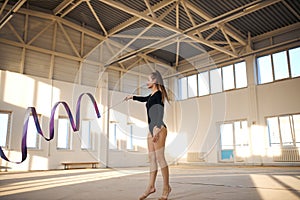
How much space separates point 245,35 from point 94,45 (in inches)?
301

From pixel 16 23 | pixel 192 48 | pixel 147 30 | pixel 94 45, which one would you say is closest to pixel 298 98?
pixel 192 48

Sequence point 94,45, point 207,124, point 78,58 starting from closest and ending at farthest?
point 78,58 < point 94,45 < point 207,124

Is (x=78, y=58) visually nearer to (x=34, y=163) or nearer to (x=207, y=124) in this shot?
(x=34, y=163)

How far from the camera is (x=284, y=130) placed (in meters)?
12.1

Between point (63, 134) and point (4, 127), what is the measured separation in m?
2.48

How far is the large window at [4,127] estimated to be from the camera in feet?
32.2

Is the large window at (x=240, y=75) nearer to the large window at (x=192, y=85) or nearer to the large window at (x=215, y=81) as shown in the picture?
the large window at (x=215, y=81)

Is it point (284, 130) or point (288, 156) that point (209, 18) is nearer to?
point (284, 130)

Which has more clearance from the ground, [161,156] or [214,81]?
[214,81]

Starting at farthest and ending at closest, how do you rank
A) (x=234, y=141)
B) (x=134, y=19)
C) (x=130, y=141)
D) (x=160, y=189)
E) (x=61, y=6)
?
(x=130, y=141)
(x=234, y=141)
(x=134, y=19)
(x=61, y=6)
(x=160, y=189)

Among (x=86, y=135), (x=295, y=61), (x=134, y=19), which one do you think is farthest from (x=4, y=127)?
(x=295, y=61)

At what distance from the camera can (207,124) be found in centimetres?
1494

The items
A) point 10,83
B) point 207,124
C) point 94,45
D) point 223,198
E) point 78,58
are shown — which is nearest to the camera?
point 223,198

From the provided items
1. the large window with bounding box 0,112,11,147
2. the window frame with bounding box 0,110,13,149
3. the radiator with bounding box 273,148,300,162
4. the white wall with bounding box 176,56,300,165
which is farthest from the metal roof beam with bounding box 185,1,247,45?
the large window with bounding box 0,112,11,147
